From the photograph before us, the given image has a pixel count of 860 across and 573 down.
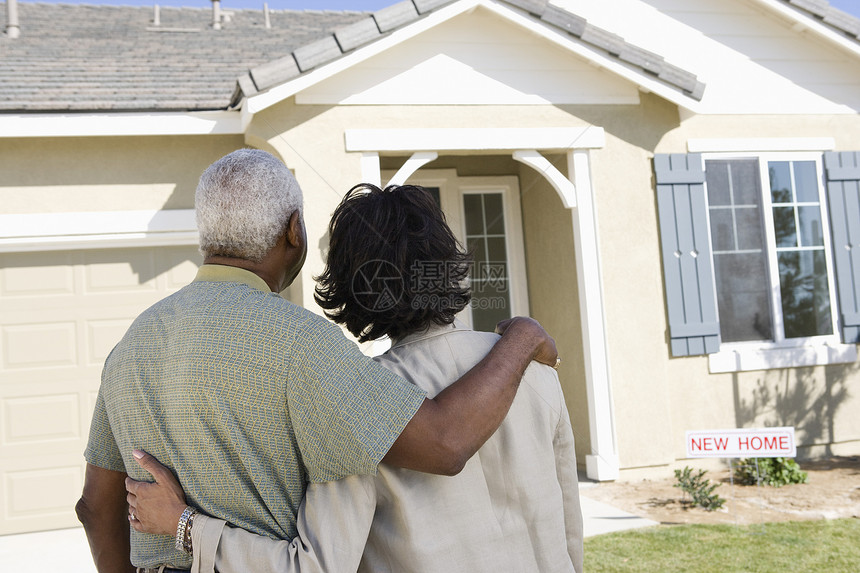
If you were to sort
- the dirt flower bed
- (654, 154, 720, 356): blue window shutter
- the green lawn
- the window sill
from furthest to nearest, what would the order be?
1. the window sill
2. (654, 154, 720, 356): blue window shutter
3. the dirt flower bed
4. the green lawn

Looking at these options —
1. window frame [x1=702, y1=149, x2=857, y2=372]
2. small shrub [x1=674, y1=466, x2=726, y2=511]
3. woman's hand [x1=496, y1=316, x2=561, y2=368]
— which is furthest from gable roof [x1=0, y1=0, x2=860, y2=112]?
woman's hand [x1=496, y1=316, x2=561, y2=368]

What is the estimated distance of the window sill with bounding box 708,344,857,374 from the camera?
695 centimetres

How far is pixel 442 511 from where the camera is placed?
154cm

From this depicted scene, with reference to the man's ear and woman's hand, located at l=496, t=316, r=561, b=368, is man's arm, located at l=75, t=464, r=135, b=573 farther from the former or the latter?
woman's hand, located at l=496, t=316, r=561, b=368

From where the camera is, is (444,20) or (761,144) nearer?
(444,20)

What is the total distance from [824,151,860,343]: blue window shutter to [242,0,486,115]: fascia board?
3.77 meters

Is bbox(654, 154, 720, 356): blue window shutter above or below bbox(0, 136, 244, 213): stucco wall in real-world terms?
below

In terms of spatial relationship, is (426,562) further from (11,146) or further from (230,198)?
(11,146)

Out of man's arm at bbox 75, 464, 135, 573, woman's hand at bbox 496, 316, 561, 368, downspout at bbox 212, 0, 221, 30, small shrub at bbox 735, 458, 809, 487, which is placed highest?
downspout at bbox 212, 0, 221, 30

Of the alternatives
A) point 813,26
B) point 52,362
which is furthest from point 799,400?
point 52,362

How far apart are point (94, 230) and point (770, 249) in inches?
231

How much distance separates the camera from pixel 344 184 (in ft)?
20.0

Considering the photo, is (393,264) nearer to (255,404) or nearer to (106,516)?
(255,404)

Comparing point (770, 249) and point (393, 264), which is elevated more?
point (770, 249)
